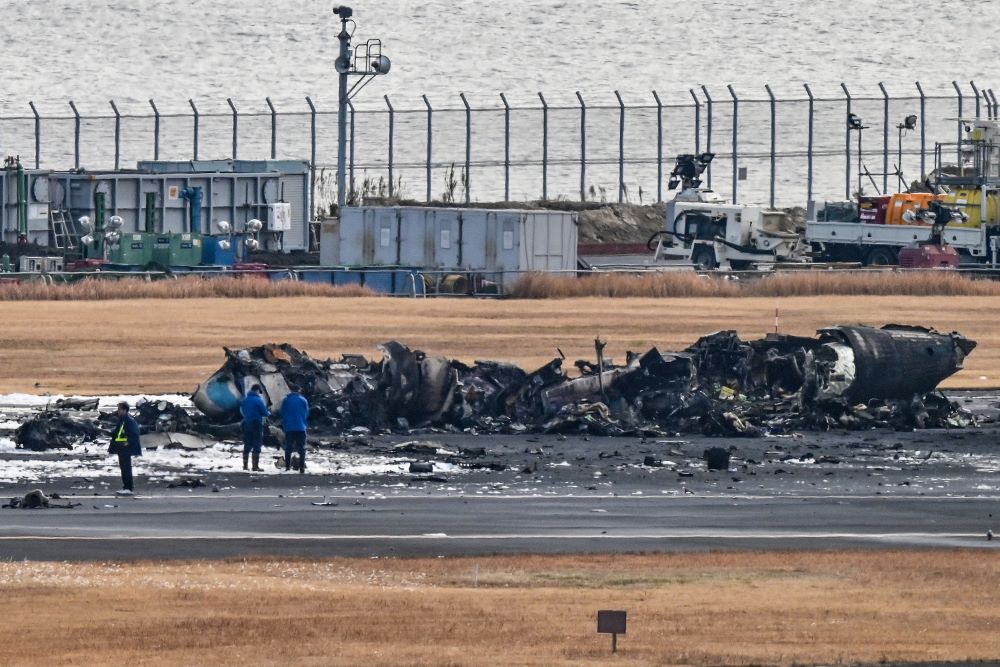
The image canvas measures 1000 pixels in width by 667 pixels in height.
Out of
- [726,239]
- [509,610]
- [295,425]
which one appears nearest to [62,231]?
[726,239]

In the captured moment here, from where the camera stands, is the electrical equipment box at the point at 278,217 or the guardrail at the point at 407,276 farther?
the electrical equipment box at the point at 278,217

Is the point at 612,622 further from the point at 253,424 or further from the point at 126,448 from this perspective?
the point at 253,424

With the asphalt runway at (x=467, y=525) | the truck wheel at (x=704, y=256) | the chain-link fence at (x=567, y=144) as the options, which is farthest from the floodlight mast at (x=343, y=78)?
the asphalt runway at (x=467, y=525)

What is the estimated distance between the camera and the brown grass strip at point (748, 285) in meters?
51.9

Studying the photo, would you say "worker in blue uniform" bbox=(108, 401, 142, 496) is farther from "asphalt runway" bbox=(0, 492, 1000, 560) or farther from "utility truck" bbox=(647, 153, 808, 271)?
"utility truck" bbox=(647, 153, 808, 271)

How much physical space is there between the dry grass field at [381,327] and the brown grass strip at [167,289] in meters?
0.70

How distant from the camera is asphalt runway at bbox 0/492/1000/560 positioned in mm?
20422

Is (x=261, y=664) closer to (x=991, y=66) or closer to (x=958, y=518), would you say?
(x=958, y=518)

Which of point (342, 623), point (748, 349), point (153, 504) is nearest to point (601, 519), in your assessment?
point (153, 504)

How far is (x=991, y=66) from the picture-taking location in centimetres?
10700

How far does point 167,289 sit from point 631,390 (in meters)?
19.3

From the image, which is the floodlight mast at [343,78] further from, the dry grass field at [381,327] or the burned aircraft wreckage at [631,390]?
the burned aircraft wreckage at [631,390]

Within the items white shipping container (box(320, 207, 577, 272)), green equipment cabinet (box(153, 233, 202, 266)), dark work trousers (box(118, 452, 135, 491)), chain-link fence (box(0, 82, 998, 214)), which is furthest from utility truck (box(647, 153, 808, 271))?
dark work trousers (box(118, 452, 135, 491))

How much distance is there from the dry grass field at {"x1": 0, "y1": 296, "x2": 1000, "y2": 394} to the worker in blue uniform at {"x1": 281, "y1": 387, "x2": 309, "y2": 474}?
9.20 metres
